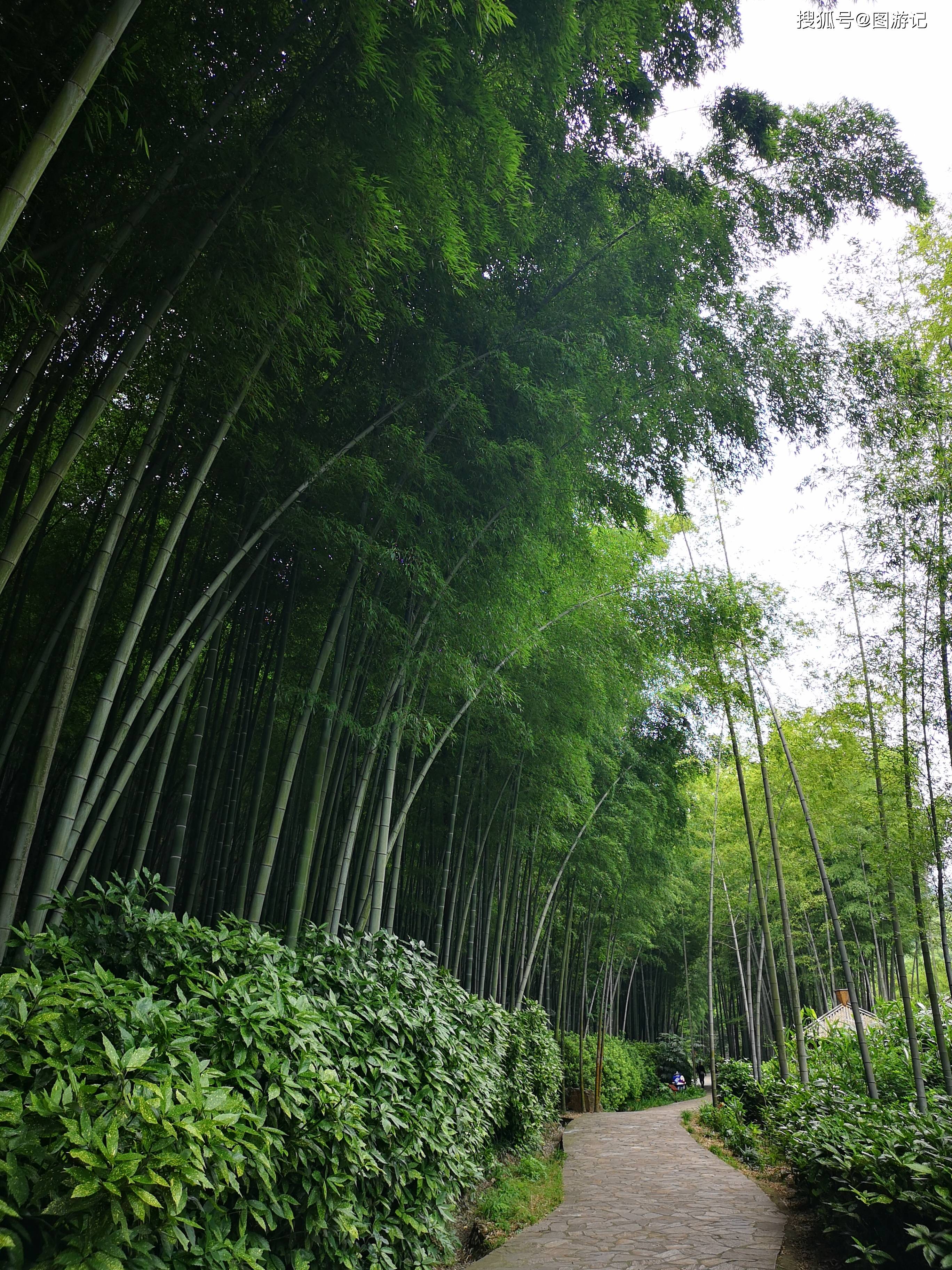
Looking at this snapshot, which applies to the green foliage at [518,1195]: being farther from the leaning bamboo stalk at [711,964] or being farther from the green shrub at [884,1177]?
the leaning bamboo stalk at [711,964]

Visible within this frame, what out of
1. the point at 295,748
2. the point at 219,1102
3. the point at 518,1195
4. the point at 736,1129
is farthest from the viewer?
the point at 736,1129

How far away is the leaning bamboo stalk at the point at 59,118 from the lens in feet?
4.85

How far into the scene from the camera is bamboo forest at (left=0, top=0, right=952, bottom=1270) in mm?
2059

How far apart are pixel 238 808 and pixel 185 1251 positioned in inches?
101

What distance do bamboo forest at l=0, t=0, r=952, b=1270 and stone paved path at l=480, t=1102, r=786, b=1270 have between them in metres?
0.05

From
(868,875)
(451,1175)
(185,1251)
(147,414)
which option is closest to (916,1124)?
(451,1175)

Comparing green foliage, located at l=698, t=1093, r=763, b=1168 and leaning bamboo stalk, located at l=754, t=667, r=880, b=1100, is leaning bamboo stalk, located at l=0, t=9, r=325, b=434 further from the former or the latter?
green foliage, located at l=698, t=1093, r=763, b=1168

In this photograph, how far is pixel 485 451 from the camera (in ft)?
12.6

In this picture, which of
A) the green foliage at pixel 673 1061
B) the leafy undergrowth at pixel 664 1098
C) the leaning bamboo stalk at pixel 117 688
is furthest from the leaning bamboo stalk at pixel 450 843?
the green foliage at pixel 673 1061

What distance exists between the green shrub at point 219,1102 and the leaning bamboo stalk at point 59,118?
1522 millimetres

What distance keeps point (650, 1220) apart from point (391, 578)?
147 inches

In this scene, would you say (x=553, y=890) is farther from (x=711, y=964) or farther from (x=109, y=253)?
(x=109, y=253)

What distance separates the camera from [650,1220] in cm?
431

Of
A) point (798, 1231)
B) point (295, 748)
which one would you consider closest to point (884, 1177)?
point (798, 1231)
